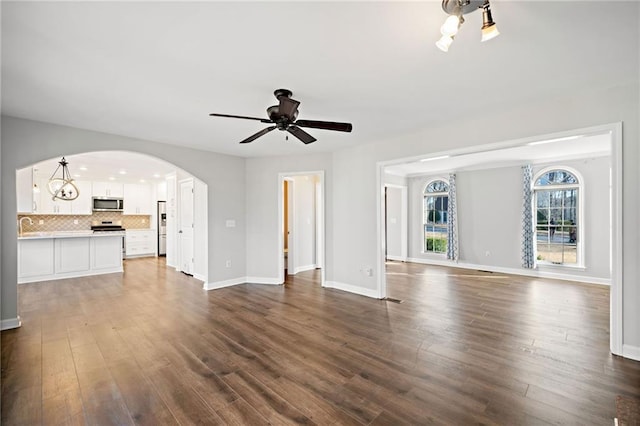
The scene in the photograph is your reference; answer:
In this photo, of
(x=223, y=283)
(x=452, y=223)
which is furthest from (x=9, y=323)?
(x=452, y=223)

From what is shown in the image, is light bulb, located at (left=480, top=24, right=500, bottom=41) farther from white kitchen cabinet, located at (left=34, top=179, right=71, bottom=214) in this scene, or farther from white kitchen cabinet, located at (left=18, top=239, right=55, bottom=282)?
white kitchen cabinet, located at (left=34, top=179, right=71, bottom=214)

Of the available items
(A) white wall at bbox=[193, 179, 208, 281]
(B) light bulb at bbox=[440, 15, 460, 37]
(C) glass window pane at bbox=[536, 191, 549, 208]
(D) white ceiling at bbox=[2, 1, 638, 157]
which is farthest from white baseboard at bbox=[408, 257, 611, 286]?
(B) light bulb at bbox=[440, 15, 460, 37]

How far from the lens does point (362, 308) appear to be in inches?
165

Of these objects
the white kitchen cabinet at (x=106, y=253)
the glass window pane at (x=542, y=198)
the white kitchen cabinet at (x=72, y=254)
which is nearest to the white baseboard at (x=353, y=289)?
the glass window pane at (x=542, y=198)

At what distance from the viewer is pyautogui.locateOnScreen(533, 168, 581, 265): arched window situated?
6012mm

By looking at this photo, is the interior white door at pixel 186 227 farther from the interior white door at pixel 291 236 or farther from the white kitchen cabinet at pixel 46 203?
the white kitchen cabinet at pixel 46 203

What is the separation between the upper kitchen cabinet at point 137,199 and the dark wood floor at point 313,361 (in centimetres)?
493

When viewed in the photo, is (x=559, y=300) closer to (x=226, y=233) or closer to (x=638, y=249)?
(x=638, y=249)

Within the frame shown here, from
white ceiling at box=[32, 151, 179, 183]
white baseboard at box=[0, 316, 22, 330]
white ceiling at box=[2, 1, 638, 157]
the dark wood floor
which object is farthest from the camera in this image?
white ceiling at box=[32, 151, 179, 183]

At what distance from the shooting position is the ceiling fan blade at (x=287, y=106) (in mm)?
2506

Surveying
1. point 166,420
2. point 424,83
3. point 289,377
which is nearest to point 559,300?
point 424,83

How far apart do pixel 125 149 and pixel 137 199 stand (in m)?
5.88

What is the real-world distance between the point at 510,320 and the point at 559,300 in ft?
5.16

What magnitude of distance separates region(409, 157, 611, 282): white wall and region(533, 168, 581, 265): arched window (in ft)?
0.59
